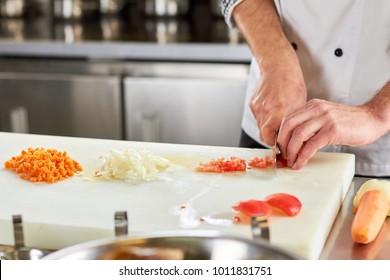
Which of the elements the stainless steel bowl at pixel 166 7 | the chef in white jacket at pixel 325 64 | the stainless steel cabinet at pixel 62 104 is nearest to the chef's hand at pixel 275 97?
the chef in white jacket at pixel 325 64

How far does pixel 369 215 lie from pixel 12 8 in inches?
109

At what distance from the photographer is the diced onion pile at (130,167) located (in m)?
1.22

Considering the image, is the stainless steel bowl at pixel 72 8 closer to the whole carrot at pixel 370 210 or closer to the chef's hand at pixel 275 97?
the chef's hand at pixel 275 97

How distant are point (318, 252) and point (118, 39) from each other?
193 centimetres

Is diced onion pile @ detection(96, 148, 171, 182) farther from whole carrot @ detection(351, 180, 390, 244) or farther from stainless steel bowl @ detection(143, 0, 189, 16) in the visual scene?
stainless steel bowl @ detection(143, 0, 189, 16)

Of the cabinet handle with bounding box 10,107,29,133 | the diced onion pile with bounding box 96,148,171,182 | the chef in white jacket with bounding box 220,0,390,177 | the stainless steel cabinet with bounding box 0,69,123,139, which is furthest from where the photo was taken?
the cabinet handle with bounding box 10,107,29,133

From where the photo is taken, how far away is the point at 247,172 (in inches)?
49.6

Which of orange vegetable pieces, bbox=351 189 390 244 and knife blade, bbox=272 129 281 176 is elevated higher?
knife blade, bbox=272 129 281 176

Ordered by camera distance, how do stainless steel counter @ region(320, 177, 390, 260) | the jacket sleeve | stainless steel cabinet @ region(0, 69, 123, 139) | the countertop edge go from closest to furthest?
stainless steel counter @ region(320, 177, 390, 260) → the jacket sleeve → the countertop edge → stainless steel cabinet @ region(0, 69, 123, 139)

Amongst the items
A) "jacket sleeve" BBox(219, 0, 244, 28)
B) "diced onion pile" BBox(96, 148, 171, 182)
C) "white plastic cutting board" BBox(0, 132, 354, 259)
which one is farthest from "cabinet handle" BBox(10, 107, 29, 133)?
"diced onion pile" BBox(96, 148, 171, 182)

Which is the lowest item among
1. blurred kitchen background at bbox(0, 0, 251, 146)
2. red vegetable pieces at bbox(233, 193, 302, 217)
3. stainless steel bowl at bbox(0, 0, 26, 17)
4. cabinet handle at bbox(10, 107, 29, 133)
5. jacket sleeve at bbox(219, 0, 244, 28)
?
cabinet handle at bbox(10, 107, 29, 133)

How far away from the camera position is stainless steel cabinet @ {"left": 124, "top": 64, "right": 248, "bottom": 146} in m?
2.61

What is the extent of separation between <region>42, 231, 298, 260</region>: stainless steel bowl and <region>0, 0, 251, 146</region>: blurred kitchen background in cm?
170
